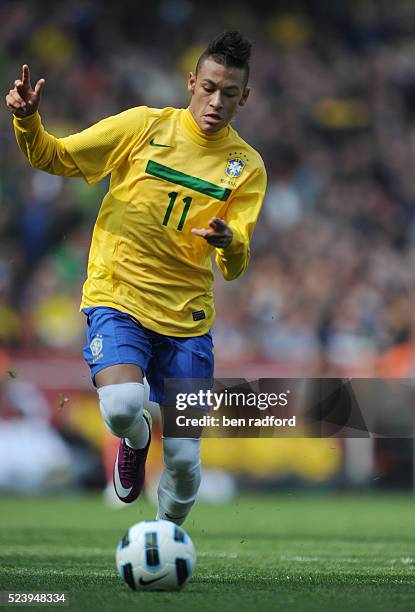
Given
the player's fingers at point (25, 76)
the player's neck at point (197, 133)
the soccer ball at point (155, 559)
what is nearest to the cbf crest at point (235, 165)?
the player's neck at point (197, 133)

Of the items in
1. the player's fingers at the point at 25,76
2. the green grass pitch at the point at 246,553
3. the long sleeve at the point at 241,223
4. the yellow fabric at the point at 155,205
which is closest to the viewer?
the green grass pitch at the point at 246,553

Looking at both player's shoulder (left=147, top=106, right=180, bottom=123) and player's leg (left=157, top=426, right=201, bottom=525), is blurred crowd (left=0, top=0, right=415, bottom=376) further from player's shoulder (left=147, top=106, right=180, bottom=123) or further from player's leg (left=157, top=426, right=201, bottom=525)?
player's shoulder (left=147, top=106, right=180, bottom=123)

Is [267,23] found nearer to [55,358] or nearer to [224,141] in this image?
[55,358]

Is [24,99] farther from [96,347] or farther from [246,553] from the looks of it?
[246,553]

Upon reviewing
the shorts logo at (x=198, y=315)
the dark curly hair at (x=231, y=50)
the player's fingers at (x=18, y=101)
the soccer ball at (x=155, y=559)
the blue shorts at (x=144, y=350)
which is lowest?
the soccer ball at (x=155, y=559)

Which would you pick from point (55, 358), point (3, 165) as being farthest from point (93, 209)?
point (55, 358)

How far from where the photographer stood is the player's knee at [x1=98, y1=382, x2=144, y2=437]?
19.4ft

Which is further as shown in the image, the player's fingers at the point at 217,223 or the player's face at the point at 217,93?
the player's face at the point at 217,93

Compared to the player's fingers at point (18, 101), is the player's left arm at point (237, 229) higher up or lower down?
lower down

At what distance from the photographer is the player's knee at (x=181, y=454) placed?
20.4 feet

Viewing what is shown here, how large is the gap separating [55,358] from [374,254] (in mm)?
4838

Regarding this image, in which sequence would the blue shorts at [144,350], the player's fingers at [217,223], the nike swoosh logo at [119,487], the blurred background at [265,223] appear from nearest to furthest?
the player's fingers at [217,223]
the blue shorts at [144,350]
the nike swoosh logo at [119,487]
the blurred background at [265,223]

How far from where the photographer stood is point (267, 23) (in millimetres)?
18688

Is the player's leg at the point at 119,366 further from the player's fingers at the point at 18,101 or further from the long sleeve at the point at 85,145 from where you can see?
the player's fingers at the point at 18,101
